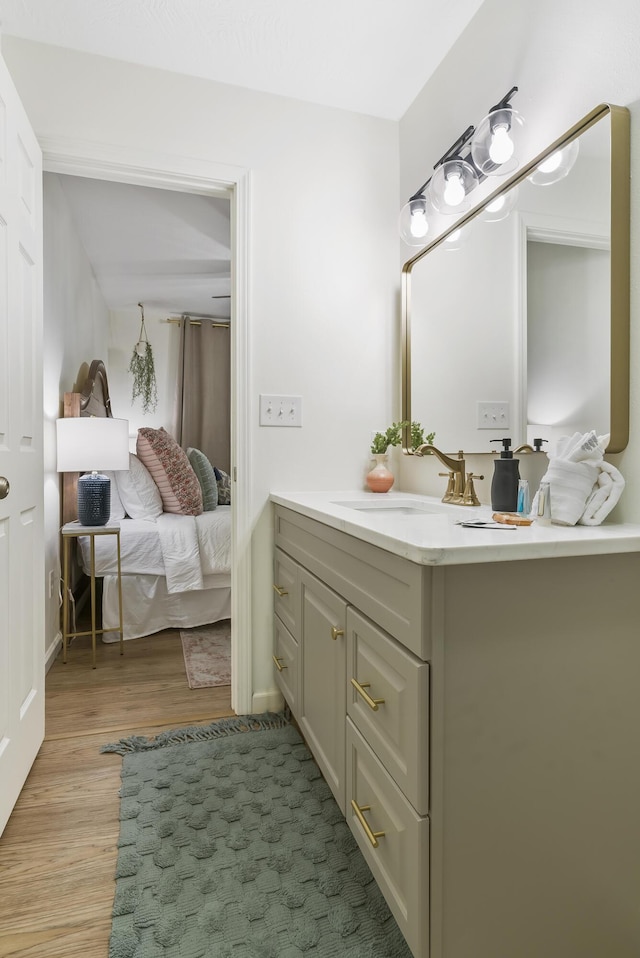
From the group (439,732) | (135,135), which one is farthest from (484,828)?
(135,135)

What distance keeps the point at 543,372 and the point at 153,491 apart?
2.79 m

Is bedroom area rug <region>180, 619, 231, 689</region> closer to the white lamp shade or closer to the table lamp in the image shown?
the table lamp

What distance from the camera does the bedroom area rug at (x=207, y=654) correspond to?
2471 mm

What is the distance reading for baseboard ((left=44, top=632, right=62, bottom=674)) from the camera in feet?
8.51

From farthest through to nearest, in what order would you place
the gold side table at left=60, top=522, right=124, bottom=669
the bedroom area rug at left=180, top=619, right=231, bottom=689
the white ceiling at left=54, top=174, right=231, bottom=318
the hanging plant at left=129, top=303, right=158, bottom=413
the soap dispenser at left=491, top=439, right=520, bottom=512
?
the hanging plant at left=129, top=303, right=158, bottom=413 → the white ceiling at left=54, top=174, right=231, bottom=318 → the gold side table at left=60, top=522, right=124, bottom=669 → the bedroom area rug at left=180, top=619, right=231, bottom=689 → the soap dispenser at left=491, top=439, right=520, bottom=512

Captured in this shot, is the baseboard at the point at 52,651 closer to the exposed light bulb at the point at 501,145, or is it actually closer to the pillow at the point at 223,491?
the pillow at the point at 223,491

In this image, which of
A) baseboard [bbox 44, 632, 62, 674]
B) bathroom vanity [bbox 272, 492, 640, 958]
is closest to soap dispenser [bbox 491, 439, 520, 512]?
bathroom vanity [bbox 272, 492, 640, 958]

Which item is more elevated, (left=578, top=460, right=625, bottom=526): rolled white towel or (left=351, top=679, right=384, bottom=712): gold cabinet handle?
(left=578, top=460, right=625, bottom=526): rolled white towel

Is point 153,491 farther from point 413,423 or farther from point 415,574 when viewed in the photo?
point 415,574

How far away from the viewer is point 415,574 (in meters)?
0.92

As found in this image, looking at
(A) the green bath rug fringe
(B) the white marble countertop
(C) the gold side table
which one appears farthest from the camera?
(C) the gold side table

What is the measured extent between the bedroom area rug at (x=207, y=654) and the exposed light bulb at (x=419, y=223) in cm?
206

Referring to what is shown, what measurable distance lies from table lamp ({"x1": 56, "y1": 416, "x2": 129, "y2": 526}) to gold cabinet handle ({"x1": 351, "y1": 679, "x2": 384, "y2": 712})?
212 cm

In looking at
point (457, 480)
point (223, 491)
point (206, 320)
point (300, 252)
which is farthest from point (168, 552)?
point (206, 320)
